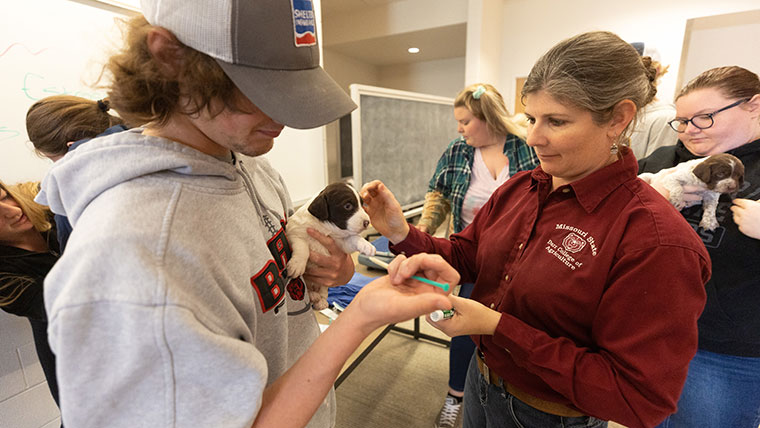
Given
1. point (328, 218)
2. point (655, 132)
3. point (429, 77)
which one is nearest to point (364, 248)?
point (328, 218)

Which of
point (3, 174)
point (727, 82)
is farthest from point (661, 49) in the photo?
point (3, 174)

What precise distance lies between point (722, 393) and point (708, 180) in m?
0.74

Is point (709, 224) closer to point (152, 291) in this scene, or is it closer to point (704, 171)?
point (704, 171)

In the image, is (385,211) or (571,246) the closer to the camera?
(571,246)

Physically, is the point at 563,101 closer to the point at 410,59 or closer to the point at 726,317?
the point at 726,317

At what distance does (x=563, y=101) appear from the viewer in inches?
32.7

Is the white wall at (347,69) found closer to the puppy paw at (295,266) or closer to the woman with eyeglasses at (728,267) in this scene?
the woman with eyeglasses at (728,267)

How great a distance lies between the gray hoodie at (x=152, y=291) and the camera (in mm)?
400

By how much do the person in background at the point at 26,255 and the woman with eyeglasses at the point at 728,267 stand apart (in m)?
2.35

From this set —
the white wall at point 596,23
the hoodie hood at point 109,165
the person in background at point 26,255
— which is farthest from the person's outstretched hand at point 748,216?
the white wall at point 596,23

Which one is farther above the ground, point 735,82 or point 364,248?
point 735,82

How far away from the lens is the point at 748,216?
1.06 metres

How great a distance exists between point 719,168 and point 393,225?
1.09 m

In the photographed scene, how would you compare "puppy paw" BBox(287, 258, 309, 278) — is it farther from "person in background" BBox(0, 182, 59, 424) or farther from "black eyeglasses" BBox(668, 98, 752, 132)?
"black eyeglasses" BBox(668, 98, 752, 132)
